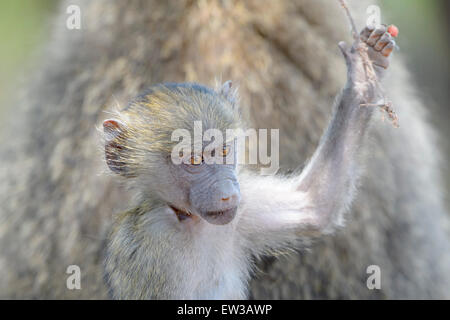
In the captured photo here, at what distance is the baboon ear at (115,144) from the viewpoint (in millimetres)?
1659

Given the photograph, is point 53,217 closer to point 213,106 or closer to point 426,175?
point 213,106

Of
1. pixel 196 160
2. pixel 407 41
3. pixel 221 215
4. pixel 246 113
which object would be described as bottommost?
pixel 221 215

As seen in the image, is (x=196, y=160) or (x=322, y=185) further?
(x=322, y=185)

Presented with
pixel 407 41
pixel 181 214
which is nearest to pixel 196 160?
pixel 181 214

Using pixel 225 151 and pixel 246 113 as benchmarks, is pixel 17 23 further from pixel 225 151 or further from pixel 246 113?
pixel 225 151

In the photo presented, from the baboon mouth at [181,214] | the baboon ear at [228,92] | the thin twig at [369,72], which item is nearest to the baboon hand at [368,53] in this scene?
the thin twig at [369,72]

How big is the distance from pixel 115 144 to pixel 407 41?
213 centimetres

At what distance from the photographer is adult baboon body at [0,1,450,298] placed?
2.26m

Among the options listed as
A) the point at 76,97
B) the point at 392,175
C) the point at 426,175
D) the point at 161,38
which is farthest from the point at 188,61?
the point at 426,175

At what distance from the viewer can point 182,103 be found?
5.33 ft

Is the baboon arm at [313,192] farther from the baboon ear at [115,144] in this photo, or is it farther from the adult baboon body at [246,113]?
the adult baboon body at [246,113]

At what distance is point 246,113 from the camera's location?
7.16ft

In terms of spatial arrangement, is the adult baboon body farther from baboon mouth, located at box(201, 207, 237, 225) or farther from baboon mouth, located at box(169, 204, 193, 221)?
baboon mouth, located at box(201, 207, 237, 225)

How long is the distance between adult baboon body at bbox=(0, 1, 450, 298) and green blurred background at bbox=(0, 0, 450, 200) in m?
0.43
